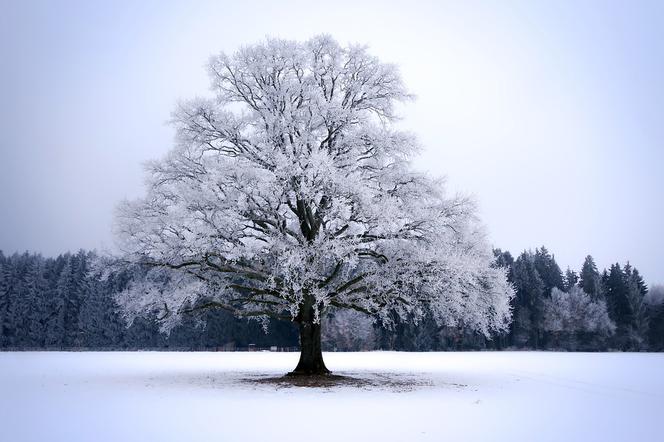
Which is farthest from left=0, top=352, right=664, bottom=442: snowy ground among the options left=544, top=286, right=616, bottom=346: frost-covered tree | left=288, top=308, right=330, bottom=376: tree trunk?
left=544, top=286, right=616, bottom=346: frost-covered tree

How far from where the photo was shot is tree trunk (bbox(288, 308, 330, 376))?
2673 centimetres

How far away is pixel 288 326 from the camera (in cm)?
9312

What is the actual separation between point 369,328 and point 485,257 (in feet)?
231

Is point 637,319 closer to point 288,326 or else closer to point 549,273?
point 549,273

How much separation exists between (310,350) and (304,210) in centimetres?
707

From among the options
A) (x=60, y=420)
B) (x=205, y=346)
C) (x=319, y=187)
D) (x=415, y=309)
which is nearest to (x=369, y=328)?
(x=205, y=346)

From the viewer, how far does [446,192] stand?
26.4 meters

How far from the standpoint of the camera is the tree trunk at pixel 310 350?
26734 millimetres

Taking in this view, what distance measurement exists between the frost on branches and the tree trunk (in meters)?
0.06

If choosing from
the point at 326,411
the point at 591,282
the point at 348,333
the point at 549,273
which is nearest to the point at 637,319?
the point at 591,282

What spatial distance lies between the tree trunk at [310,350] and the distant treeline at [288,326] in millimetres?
62112

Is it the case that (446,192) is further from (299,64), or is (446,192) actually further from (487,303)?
(299,64)

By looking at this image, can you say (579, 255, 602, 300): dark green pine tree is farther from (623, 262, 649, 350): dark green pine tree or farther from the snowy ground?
the snowy ground

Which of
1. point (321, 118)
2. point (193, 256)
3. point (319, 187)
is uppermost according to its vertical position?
point (321, 118)
